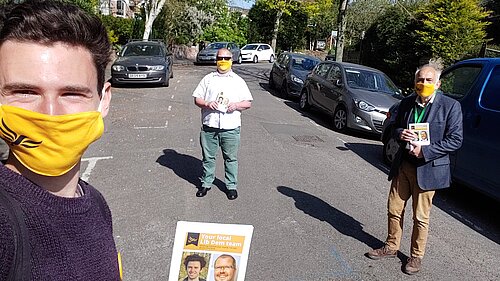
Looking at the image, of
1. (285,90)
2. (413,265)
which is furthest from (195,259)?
(285,90)

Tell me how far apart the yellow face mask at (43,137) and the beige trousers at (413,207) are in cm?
345

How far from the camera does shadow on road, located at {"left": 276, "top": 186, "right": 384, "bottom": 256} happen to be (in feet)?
15.4

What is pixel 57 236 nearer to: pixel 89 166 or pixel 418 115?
pixel 418 115

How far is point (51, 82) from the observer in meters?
1.25

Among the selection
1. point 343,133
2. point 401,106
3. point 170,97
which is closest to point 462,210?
point 401,106

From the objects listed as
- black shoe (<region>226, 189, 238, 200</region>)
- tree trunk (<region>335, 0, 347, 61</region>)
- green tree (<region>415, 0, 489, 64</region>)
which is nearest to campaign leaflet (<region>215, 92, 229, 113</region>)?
black shoe (<region>226, 189, 238, 200</region>)

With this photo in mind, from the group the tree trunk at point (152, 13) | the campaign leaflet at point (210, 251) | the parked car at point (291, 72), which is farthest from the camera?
the tree trunk at point (152, 13)

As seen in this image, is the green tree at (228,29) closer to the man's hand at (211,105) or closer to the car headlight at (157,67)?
the car headlight at (157,67)

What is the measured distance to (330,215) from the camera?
17.2 feet

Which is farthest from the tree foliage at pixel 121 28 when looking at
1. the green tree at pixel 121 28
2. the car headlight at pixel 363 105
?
the car headlight at pixel 363 105

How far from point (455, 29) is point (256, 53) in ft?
69.6

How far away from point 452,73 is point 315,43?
52.7 metres

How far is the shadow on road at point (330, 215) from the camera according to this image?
470 cm

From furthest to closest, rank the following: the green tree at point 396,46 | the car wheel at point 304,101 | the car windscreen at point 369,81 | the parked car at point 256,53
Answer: the parked car at point 256,53, the green tree at point 396,46, the car wheel at point 304,101, the car windscreen at point 369,81
